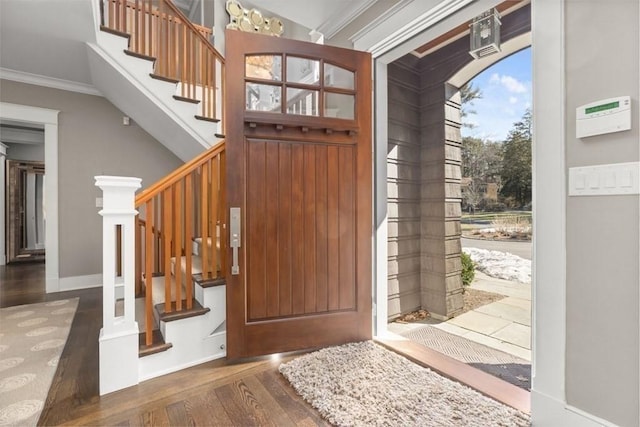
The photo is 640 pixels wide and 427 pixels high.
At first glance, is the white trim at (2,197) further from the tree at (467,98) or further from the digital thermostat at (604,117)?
the digital thermostat at (604,117)

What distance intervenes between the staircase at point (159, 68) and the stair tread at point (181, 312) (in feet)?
5.94

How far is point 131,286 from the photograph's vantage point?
1.77m

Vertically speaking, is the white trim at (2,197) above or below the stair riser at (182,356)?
above

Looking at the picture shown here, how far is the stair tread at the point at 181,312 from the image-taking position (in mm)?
1894

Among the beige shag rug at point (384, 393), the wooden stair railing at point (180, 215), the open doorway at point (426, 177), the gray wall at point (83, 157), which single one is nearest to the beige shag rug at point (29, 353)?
the wooden stair railing at point (180, 215)

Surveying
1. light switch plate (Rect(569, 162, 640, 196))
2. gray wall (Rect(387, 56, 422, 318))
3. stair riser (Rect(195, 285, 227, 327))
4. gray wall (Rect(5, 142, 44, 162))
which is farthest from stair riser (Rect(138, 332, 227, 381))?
gray wall (Rect(5, 142, 44, 162))

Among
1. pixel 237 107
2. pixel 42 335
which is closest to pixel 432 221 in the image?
pixel 237 107

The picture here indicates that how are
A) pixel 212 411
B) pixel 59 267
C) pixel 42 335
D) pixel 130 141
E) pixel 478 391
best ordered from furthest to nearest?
pixel 130 141
pixel 59 267
pixel 42 335
pixel 478 391
pixel 212 411

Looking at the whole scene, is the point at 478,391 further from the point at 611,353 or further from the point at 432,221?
the point at 432,221

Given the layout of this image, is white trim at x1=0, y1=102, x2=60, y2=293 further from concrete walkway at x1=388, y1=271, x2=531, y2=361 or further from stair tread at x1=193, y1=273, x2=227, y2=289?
concrete walkway at x1=388, y1=271, x2=531, y2=361

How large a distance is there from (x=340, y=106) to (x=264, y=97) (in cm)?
64

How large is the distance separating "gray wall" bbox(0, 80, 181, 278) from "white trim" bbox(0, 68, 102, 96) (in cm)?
5

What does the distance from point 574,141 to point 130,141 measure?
4.68 meters

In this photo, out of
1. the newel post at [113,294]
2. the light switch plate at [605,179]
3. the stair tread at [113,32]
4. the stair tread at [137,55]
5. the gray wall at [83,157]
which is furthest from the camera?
the gray wall at [83,157]
